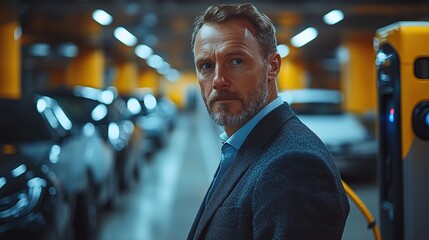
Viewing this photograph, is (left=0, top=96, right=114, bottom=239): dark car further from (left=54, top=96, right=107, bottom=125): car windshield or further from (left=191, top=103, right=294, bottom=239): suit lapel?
(left=191, top=103, right=294, bottom=239): suit lapel

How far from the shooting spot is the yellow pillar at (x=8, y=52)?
13383 millimetres

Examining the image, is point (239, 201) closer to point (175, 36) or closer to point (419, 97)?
point (419, 97)

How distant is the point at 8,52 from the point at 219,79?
12799 millimetres

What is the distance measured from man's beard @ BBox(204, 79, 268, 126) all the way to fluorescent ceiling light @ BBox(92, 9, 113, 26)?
432 inches

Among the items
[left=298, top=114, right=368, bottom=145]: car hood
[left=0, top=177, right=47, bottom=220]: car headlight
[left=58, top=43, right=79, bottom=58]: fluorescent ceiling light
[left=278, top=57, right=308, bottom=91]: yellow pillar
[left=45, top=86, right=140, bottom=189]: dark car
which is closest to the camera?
[left=0, top=177, right=47, bottom=220]: car headlight

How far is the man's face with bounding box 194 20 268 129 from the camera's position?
74.6 inches

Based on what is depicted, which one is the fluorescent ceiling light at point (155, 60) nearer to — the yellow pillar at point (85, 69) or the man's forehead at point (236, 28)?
the yellow pillar at point (85, 69)

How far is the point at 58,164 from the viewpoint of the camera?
18.5 feet

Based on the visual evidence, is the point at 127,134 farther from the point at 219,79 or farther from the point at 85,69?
the point at 85,69

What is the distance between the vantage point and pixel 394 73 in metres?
2.97

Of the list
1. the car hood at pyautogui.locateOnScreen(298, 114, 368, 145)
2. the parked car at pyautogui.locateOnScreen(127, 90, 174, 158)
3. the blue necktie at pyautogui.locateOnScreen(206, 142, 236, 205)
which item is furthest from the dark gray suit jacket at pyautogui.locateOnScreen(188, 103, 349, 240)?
the parked car at pyautogui.locateOnScreen(127, 90, 174, 158)

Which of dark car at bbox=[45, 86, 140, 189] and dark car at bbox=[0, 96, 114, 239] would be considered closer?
dark car at bbox=[0, 96, 114, 239]

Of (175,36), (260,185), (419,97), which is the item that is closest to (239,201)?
(260,185)

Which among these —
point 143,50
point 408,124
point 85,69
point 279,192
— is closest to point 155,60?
point 85,69
